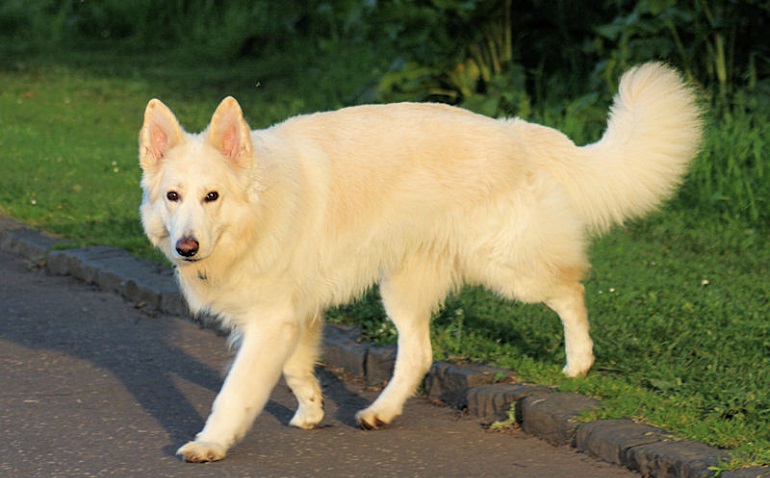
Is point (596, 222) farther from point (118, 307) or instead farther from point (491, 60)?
point (491, 60)

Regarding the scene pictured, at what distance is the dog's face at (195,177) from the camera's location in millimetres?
5297

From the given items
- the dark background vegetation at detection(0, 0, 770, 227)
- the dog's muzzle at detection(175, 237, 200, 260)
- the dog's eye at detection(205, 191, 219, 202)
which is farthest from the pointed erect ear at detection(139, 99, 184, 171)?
the dark background vegetation at detection(0, 0, 770, 227)

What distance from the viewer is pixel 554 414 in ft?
18.3

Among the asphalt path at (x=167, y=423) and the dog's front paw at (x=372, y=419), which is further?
the dog's front paw at (x=372, y=419)

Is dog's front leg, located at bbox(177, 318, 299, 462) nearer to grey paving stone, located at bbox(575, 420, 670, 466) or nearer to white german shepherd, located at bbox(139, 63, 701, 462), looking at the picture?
white german shepherd, located at bbox(139, 63, 701, 462)

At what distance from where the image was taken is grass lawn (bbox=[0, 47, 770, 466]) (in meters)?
5.73

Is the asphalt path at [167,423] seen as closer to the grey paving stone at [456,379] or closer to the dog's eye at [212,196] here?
the grey paving stone at [456,379]

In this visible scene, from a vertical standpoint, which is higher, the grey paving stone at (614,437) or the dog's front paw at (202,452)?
the grey paving stone at (614,437)

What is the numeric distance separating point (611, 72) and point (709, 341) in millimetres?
5173

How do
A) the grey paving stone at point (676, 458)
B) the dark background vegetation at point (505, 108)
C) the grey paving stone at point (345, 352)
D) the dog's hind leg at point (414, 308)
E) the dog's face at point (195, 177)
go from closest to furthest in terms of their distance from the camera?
1. the grey paving stone at point (676, 458)
2. the dog's face at point (195, 177)
3. the dog's hind leg at point (414, 308)
4. the dark background vegetation at point (505, 108)
5. the grey paving stone at point (345, 352)

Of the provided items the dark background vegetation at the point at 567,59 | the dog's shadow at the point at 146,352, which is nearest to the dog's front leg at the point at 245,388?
the dog's shadow at the point at 146,352

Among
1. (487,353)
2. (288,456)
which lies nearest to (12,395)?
(288,456)

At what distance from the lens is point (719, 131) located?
33.5 ft

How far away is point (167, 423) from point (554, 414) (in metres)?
1.72
